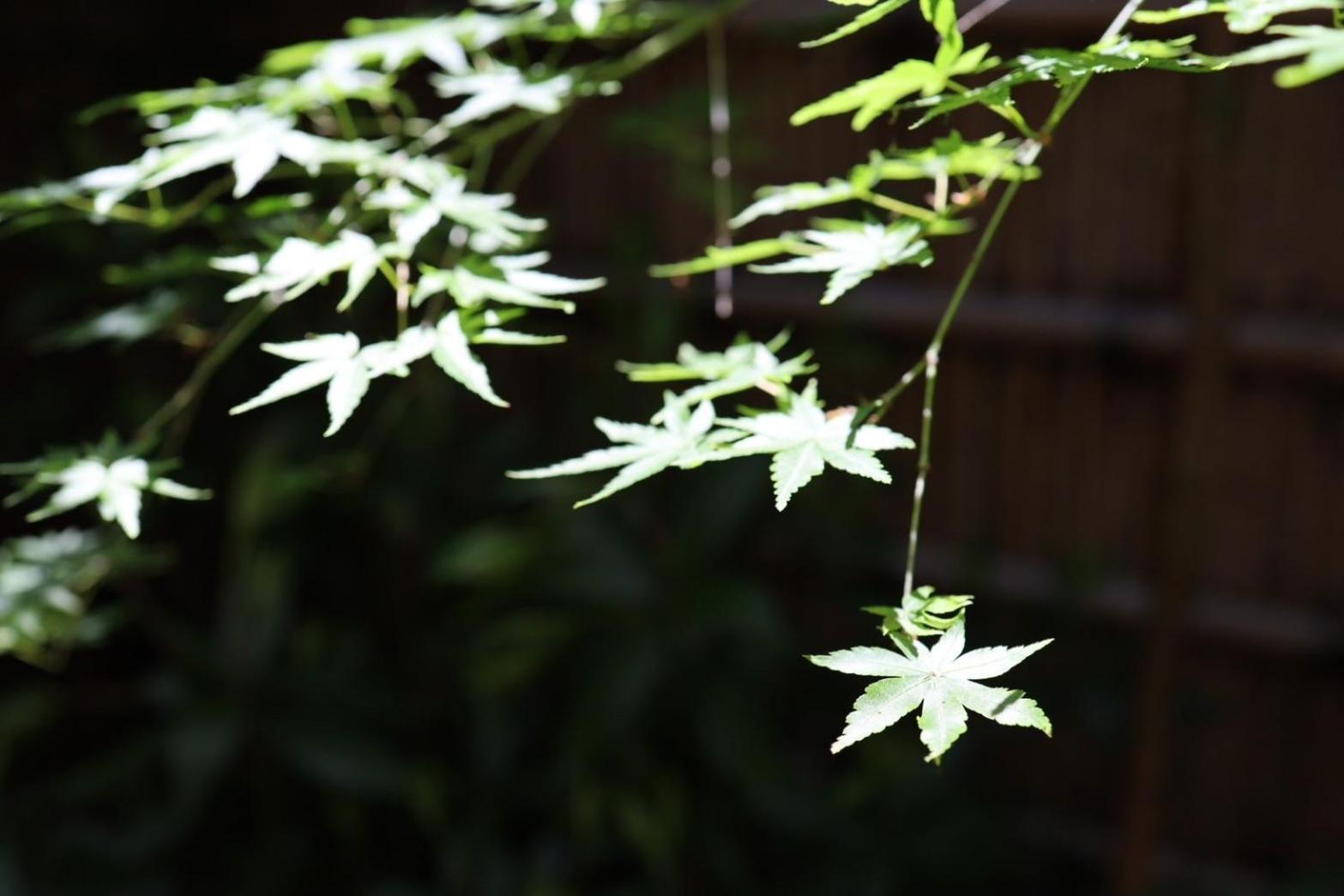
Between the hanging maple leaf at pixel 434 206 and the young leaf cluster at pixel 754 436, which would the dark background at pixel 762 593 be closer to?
the hanging maple leaf at pixel 434 206

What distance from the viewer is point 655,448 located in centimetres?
67

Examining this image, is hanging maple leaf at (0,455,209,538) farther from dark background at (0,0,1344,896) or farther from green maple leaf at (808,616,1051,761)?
dark background at (0,0,1344,896)

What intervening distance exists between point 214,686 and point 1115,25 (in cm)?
183

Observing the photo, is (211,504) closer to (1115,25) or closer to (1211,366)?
(1211,366)

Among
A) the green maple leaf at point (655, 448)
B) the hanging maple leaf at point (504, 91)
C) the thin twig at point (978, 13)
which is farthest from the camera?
the hanging maple leaf at point (504, 91)

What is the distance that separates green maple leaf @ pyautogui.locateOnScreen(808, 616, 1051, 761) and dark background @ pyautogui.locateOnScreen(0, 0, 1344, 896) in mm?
1225

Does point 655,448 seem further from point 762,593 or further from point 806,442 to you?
Result: point 762,593

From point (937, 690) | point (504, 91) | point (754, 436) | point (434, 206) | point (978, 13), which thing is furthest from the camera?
point (978, 13)

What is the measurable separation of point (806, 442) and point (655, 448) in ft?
0.28

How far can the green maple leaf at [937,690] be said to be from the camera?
513 mm

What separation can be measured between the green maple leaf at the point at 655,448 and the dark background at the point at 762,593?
3.44 ft

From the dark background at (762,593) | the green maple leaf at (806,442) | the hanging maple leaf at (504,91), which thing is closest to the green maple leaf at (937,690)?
the green maple leaf at (806,442)

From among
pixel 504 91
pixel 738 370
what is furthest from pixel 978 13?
pixel 738 370

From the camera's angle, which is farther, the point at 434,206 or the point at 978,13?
the point at 978,13
